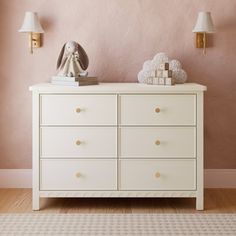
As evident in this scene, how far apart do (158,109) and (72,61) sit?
0.63m

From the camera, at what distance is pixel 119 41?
12.6 feet

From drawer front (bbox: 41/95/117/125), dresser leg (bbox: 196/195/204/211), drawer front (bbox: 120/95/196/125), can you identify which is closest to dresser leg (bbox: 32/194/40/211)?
drawer front (bbox: 41/95/117/125)

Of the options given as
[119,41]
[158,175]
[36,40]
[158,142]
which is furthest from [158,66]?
[36,40]

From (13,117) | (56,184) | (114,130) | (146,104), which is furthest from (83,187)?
(13,117)

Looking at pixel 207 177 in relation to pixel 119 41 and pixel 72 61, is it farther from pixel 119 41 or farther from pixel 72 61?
pixel 72 61

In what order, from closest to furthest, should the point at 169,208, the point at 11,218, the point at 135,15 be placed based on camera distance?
the point at 11,218 → the point at 169,208 → the point at 135,15

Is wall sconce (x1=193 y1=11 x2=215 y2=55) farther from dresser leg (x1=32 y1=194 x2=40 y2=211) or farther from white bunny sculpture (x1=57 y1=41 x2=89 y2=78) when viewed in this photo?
dresser leg (x1=32 y1=194 x2=40 y2=211)

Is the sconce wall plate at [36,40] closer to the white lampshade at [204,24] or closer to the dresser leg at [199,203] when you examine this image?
the white lampshade at [204,24]

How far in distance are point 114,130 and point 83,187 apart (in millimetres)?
394

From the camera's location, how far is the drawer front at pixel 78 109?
330 cm

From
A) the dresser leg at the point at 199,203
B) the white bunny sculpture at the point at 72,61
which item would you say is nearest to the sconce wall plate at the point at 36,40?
the white bunny sculpture at the point at 72,61

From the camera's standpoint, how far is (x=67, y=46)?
3.51 m

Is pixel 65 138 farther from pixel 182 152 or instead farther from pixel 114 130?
pixel 182 152

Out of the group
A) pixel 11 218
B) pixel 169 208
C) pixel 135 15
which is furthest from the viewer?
pixel 135 15
